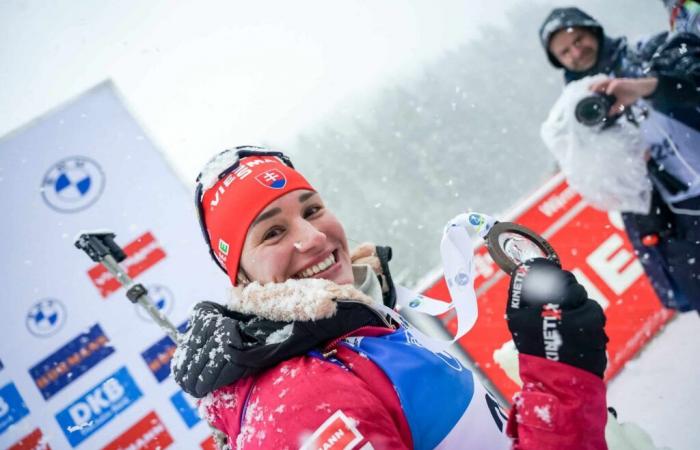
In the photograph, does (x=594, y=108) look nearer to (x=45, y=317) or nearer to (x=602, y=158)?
(x=602, y=158)

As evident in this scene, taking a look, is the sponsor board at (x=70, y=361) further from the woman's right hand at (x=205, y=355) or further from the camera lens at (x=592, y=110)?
the camera lens at (x=592, y=110)

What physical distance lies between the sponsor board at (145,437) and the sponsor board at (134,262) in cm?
89

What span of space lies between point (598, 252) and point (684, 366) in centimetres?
111

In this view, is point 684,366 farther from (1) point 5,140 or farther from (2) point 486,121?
(2) point 486,121

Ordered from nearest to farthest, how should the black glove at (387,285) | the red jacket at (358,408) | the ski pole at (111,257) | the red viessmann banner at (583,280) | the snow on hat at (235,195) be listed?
the red jacket at (358,408)
the snow on hat at (235,195)
the black glove at (387,285)
the ski pole at (111,257)
the red viessmann banner at (583,280)

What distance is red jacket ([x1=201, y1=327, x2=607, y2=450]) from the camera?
77cm

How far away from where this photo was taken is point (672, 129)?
246 cm

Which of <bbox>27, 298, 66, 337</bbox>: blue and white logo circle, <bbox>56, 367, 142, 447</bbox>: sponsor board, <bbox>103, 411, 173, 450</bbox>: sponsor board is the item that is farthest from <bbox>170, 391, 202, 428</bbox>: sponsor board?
<bbox>27, 298, 66, 337</bbox>: blue and white logo circle

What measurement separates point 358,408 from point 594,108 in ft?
8.26

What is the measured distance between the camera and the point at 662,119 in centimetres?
250

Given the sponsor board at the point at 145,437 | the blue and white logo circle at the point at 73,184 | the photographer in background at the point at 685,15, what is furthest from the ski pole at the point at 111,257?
the photographer in background at the point at 685,15

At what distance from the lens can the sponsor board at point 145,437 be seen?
8.34 ft

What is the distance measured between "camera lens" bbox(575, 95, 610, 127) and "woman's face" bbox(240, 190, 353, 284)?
202 centimetres

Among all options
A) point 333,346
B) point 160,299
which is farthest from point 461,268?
point 160,299
